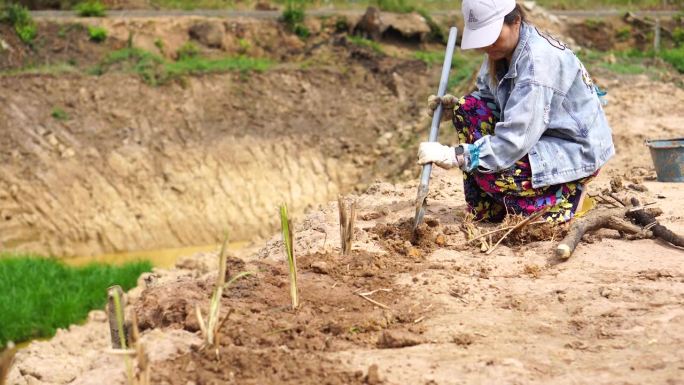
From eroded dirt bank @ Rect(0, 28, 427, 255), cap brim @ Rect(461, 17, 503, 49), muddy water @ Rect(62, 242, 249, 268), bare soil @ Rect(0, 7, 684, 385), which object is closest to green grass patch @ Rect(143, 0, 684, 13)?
eroded dirt bank @ Rect(0, 28, 427, 255)

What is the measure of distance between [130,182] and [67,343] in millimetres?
3749

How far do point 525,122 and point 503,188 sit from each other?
411 millimetres

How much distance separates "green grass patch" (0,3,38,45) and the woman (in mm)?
8449

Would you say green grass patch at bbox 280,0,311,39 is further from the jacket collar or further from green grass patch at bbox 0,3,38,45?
the jacket collar

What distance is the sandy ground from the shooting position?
3.12 m

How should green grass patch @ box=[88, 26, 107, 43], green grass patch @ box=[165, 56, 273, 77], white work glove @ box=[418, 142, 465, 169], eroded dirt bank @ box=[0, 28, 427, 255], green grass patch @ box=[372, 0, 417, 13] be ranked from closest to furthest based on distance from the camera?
white work glove @ box=[418, 142, 465, 169] → eroded dirt bank @ box=[0, 28, 427, 255] → green grass patch @ box=[165, 56, 273, 77] → green grass patch @ box=[88, 26, 107, 43] → green grass patch @ box=[372, 0, 417, 13]

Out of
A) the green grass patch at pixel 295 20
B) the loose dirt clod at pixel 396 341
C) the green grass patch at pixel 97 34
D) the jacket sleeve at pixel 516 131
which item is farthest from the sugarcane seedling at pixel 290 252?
the green grass patch at pixel 295 20

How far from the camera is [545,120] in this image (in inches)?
171

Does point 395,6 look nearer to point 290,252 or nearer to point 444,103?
point 444,103

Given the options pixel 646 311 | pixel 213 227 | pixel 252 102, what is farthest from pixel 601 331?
pixel 252 102

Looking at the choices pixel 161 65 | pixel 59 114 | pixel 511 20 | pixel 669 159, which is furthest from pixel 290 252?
pixel 161 65

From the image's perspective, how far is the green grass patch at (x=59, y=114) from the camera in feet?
35.3

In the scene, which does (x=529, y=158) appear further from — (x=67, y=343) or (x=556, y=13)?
(x=556, y=13)

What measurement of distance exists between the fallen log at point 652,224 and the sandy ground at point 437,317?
4 cm
